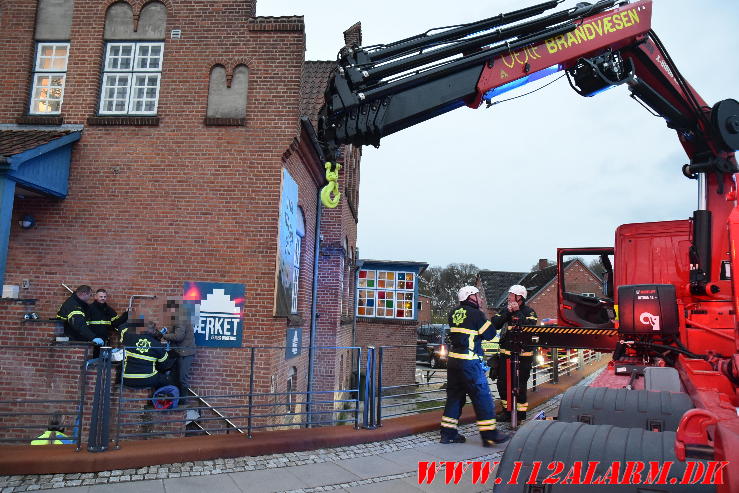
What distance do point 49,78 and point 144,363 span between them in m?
6.01

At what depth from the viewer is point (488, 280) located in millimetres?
53906

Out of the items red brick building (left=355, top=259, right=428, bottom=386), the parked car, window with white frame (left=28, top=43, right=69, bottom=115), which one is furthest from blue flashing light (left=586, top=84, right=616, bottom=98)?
red brick building (left=355, top=259, right=428, bottom=386)

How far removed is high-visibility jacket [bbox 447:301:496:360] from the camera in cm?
657

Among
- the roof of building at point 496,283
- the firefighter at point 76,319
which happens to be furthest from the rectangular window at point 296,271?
the roof of building at point 496,283

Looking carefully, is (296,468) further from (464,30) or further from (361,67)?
(464,30)

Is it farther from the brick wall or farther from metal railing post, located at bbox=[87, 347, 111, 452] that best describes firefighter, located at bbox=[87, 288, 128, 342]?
the brick wall

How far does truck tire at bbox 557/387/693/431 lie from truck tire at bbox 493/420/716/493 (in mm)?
1339

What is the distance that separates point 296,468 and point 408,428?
80.7 inches

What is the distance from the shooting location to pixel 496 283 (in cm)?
5344

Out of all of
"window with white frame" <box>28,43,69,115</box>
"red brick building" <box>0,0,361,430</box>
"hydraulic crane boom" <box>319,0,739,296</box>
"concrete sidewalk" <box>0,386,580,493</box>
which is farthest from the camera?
"window with white frame" <box>28,43,69,115</box>

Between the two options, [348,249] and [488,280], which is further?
[488,280]

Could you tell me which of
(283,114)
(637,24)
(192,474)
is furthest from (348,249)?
(192,474)

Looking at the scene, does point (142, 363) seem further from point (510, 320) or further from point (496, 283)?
point (496, 283)

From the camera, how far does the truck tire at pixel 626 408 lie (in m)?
4.00
